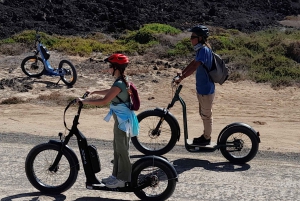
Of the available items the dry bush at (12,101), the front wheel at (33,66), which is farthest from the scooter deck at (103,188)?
the front wheel at (33,66)

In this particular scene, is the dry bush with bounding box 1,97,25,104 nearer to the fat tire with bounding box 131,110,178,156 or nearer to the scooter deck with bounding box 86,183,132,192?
the fat tire with bounding box 131,110,178,156

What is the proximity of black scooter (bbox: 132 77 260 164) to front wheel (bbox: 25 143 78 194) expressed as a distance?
1799 millimetres

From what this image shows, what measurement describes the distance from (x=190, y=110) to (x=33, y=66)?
4761 millimetres

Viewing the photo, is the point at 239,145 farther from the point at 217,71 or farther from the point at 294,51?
the point at 294,51

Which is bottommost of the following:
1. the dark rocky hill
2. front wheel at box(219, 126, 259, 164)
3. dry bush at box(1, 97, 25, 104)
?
front wheel at box(219, 126, 259, 164)

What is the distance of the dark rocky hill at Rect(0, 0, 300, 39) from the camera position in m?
25.0

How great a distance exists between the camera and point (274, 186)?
8094mm

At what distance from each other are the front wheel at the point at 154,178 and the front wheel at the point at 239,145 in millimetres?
1911

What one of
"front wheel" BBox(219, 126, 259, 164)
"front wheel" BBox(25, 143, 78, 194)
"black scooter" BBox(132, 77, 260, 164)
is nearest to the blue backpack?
"black scooter" BBox(132, 77, 260, 164)

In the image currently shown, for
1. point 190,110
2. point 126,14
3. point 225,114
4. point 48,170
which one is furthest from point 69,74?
point 126,14

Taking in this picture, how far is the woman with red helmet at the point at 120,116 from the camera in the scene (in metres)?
6.90

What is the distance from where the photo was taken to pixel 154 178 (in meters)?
7.10

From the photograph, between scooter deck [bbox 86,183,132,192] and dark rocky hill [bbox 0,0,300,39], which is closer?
scooter deck [bbox 86,183,132,192]

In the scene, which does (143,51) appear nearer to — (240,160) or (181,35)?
(181,35)
